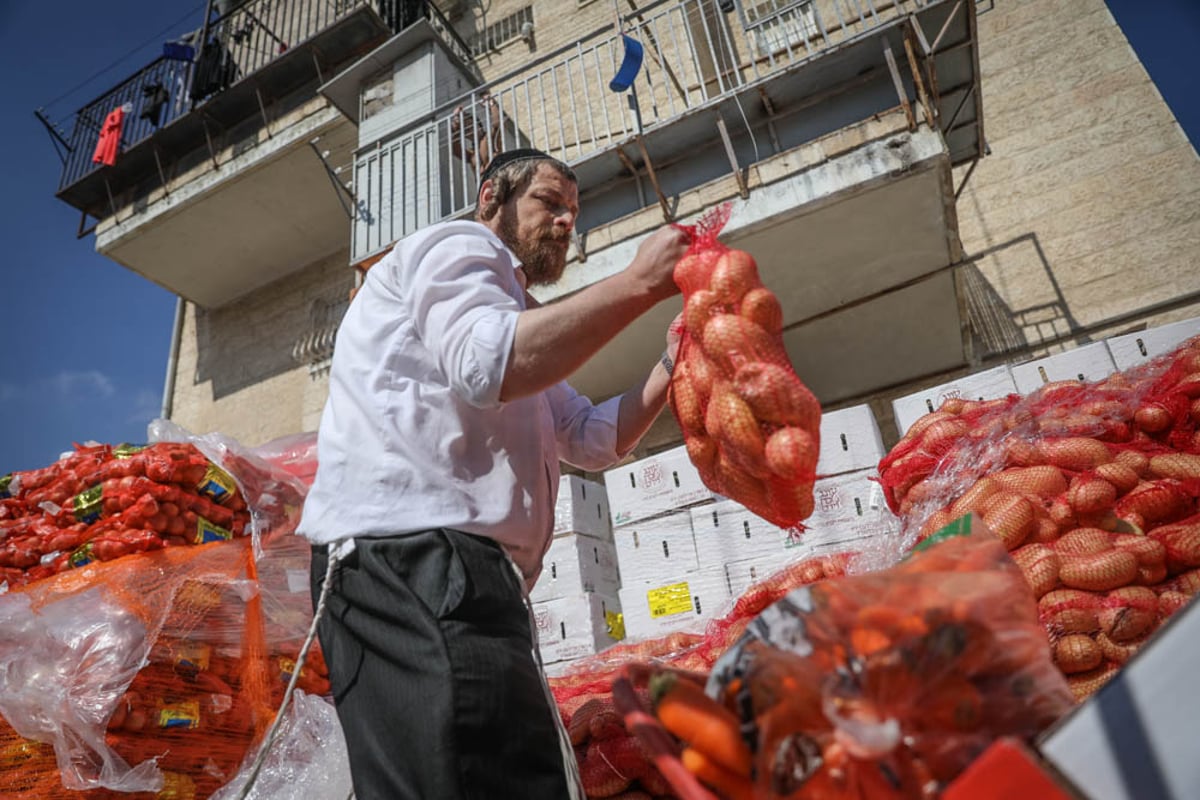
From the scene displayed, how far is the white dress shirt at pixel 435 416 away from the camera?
4.06 feet

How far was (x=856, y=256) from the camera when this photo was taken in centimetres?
509

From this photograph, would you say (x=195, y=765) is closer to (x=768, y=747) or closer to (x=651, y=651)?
(x=651, y=651)

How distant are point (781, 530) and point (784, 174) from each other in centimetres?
264

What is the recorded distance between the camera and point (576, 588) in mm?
3803

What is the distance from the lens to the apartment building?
15.8 feet

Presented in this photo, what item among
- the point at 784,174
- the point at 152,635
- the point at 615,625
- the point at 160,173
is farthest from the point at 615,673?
the point at 160,173

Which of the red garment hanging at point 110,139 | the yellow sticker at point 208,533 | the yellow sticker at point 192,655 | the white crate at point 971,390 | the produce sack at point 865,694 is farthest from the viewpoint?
the red garment hanging at point 110,139

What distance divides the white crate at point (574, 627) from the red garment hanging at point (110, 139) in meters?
9.77

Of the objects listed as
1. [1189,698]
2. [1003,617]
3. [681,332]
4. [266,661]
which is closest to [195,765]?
[266,661]

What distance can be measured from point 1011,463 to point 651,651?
1360 mm

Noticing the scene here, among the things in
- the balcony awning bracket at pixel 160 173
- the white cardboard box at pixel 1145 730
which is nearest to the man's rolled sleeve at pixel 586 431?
the white cardboard box at pixel 1145 730

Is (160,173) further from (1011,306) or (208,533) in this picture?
(1011,306)

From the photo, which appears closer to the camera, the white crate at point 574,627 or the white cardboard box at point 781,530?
the white cardboard box at point 781,530

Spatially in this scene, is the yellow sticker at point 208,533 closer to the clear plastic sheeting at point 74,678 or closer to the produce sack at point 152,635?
the produce sack at point 152,635
